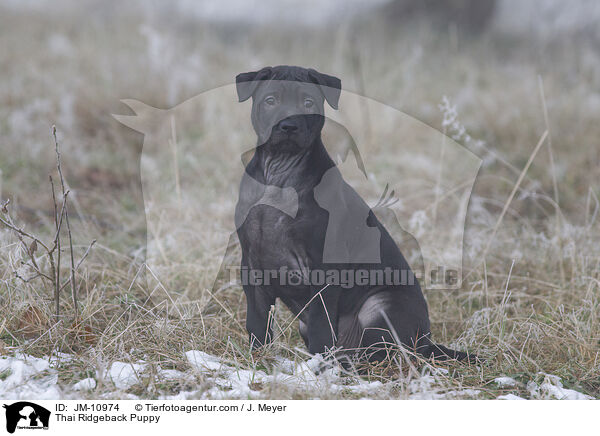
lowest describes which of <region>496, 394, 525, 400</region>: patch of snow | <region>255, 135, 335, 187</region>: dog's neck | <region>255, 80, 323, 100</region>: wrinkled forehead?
<region>496, 394, 525, 400</region>: patch of snow

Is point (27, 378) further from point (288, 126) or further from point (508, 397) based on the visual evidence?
point (508, 397)

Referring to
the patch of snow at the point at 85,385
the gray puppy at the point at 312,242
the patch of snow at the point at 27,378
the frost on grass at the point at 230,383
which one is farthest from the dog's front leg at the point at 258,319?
the patch of snow at the point at 27,378

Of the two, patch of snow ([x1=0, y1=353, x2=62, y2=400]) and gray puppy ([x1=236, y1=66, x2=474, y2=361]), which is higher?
gray puppy ([x1=236, y1=66, x2=474, y2=361])

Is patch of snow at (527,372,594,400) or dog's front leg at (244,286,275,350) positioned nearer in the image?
patch of snow at (527,372,594,400)

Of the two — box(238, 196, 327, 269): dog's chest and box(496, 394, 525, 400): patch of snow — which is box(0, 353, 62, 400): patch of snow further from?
box(496, 394, 525, 400): patch of snow

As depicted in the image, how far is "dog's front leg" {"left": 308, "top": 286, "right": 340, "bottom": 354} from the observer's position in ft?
9.30

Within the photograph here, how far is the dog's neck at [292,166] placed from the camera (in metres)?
2.75

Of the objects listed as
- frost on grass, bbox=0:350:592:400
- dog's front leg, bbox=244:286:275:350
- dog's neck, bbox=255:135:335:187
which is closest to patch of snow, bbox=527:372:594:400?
frost on grass, bbox=0:350:592:400

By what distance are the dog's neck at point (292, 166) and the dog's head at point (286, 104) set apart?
5 centimetres

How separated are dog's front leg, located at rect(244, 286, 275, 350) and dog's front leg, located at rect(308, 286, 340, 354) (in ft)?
0.87

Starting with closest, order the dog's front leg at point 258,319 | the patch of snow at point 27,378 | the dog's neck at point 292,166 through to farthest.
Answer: the patch of snow at point 27,378
the dog's neck at point 292,166
the dog's front leg at point 258,319

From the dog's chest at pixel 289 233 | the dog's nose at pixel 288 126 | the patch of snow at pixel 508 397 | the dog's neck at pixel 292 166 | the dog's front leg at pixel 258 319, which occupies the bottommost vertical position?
the patch of snow at pixel 508 397

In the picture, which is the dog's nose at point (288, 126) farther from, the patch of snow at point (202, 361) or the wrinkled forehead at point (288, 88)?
the patch of snow at point (202, 361)
